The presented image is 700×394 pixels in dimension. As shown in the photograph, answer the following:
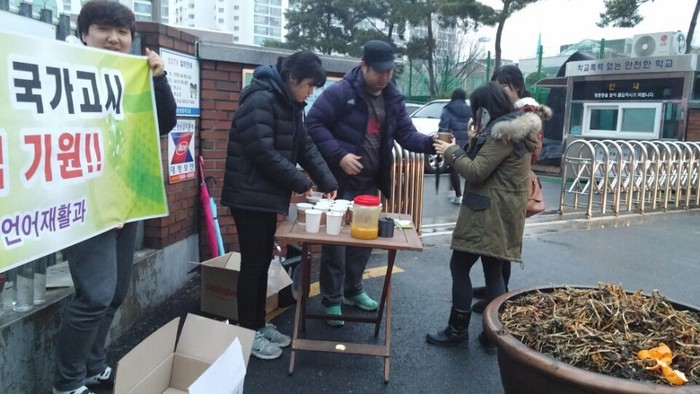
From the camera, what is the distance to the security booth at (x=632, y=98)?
11273 millimetres

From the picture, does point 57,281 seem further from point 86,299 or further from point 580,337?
point 580,337

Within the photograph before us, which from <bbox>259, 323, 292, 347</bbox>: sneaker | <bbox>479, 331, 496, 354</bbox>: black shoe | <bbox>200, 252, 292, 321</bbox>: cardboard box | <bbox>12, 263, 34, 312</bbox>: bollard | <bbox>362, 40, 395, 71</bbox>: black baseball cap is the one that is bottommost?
<bbox>479, 331, 496, 354</bbox>: black shoe

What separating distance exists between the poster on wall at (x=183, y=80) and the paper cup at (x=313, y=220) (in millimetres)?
1722

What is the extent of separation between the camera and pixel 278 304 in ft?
13.6

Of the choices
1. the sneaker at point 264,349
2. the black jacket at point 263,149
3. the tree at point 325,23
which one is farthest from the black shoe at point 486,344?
the tree at point 325,23

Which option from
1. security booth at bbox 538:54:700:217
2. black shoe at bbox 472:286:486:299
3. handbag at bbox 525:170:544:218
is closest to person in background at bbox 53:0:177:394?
handbag at bbox 525:170:544:218

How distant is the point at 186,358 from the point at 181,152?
2.09 meters

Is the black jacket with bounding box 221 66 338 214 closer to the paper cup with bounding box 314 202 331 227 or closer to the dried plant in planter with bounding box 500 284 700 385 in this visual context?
the paper cup with bounding box 314 202 331 227

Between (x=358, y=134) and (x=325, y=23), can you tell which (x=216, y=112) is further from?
(x=325, y=23)

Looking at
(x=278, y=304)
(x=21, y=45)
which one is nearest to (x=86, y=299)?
(x=21, y=45)

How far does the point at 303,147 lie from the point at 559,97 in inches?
506

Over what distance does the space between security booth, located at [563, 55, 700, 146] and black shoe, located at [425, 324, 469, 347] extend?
32.5 feet

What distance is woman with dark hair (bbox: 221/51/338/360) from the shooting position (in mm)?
2998

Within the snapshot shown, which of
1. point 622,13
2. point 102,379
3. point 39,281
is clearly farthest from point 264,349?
point 622,13
